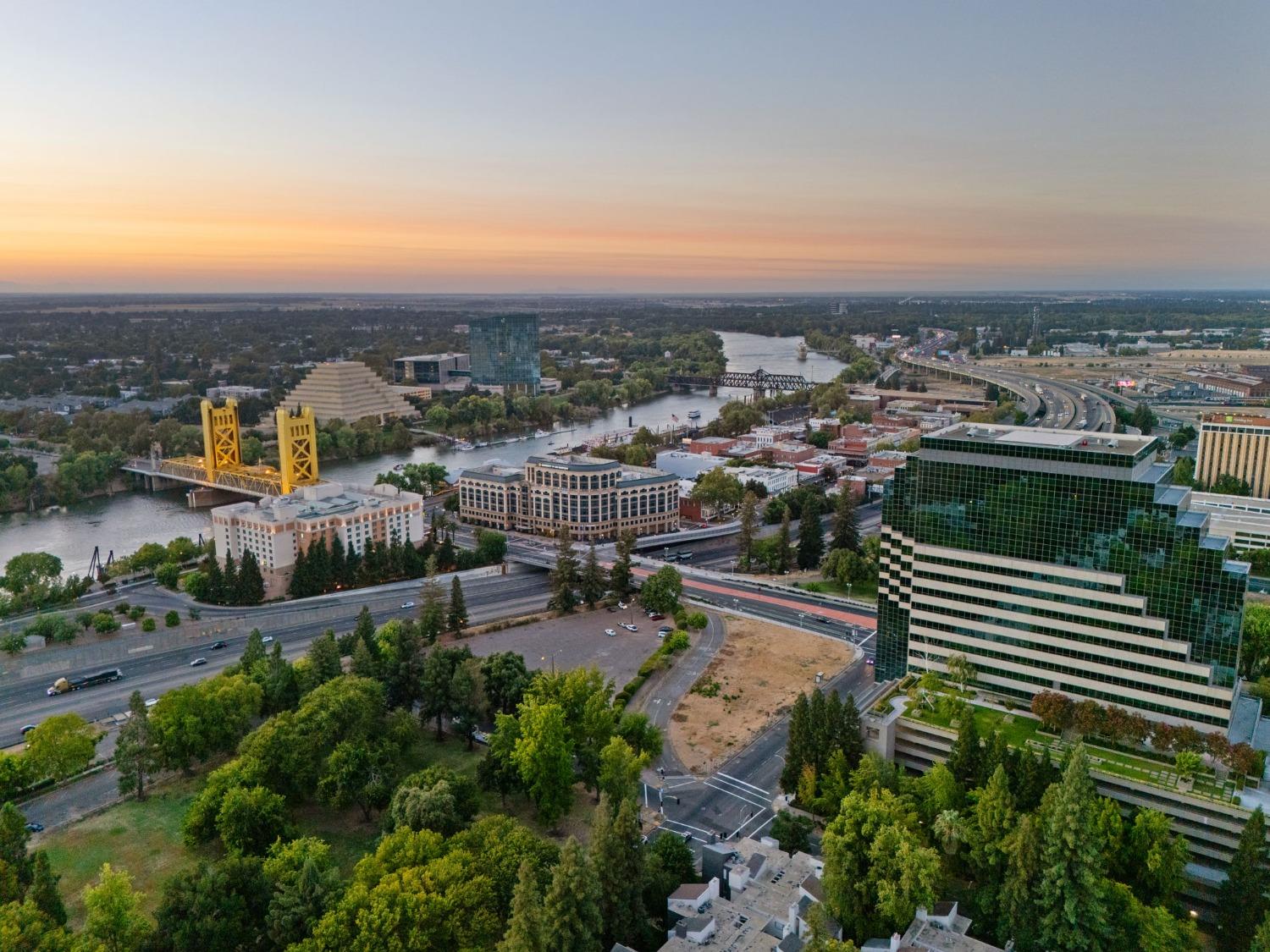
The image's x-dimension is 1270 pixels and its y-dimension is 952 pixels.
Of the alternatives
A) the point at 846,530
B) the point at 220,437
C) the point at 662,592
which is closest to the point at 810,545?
the point at 846,530

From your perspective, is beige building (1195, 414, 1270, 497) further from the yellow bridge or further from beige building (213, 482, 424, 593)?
the yellow bridge

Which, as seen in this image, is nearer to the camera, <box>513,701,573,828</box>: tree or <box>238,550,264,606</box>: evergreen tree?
<box>513,701,573,828</box>: tree

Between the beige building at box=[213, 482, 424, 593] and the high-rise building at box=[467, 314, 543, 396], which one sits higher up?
the high-rise building at box=[467, 314, 543, 396]

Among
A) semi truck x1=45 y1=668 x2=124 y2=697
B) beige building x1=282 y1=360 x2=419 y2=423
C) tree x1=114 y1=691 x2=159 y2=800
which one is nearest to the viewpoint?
tree x1=114 y1=691 x2=159 y2=800

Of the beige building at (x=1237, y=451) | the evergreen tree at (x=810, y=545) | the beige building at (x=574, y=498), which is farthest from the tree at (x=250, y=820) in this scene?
the beige building at (x=1237, y=451)

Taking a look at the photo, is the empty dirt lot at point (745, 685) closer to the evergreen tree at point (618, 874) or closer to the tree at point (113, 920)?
the evergreen tree at point (618, 874)

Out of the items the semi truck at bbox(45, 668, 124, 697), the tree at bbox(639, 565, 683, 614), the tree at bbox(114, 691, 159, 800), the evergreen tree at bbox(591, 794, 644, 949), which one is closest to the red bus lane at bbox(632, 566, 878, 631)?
the tree at bbox(639, 565, 683, 614)

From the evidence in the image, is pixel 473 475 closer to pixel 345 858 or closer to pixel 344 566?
pixel 344 566
